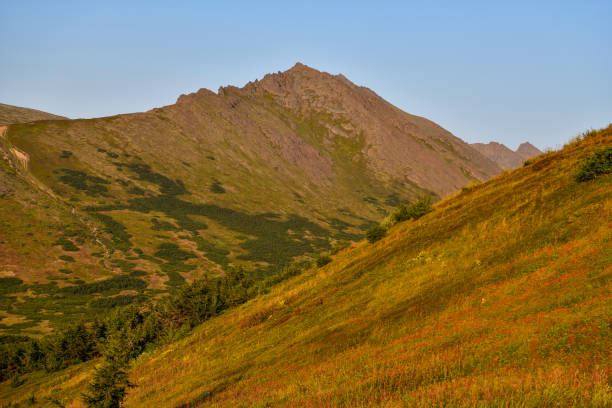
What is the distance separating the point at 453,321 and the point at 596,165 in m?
13.5

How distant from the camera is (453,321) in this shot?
13305 millimetres

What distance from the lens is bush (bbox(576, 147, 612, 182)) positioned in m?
19.0

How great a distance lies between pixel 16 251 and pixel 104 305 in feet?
128

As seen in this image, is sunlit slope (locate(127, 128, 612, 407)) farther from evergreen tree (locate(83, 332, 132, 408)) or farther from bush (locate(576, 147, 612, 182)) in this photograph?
evergreen tree (locate(83, 332, 132, 408))

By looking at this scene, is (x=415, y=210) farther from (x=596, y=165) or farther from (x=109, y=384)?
(x=109, y=384)

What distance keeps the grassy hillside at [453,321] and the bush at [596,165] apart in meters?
0.38

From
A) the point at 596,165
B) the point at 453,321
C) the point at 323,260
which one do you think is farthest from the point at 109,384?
the point at 596,165

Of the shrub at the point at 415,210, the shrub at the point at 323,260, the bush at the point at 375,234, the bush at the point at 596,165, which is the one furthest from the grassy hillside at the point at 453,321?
the shrub at the point at 323,260

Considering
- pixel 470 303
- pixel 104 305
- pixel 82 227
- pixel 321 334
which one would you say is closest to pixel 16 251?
pixel 82 227

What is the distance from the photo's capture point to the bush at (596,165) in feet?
62.3

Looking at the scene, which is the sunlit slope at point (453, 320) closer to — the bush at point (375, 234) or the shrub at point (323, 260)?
the bush at point (375, 234)

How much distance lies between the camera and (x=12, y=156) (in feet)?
523

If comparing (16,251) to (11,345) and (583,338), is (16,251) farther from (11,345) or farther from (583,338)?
(583,338)

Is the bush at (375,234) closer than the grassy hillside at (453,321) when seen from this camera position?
No
